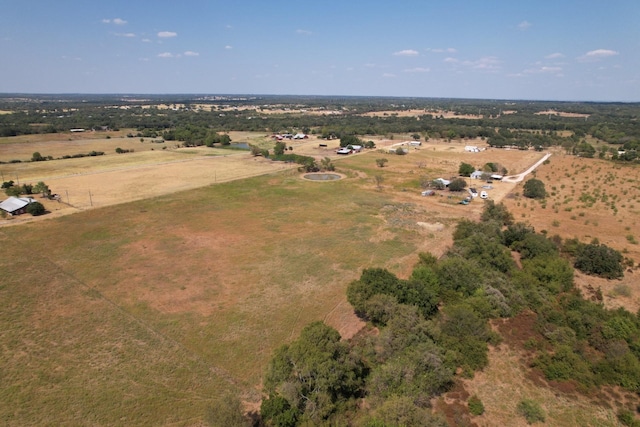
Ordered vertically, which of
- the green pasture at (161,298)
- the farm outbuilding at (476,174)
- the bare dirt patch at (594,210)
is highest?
the farm outbuilding at (476,174)

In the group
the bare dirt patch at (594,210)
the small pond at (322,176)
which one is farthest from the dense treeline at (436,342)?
the small pond at (322,176)

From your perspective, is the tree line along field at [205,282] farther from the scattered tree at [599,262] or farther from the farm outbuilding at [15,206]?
the farm outbuilding at [15,206]

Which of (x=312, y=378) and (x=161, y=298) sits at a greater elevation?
(x=312, y=378)

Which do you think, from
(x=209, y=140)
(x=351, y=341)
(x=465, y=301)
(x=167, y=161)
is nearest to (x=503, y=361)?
(x=465, y=301)

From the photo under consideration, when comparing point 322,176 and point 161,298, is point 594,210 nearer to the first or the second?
point 322,176

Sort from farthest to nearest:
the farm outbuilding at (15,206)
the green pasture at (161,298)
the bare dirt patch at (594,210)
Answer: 1. the farm outbuilding at (15,206)
2. the bare dirt patch at (594,210)
3. the green pasture at (161,298)

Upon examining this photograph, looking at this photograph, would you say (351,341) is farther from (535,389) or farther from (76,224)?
(76,224)

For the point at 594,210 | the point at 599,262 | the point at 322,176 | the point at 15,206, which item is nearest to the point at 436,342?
the point at 599,262
